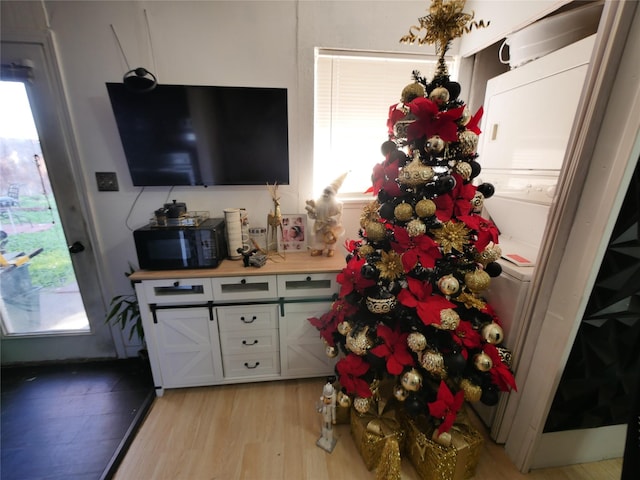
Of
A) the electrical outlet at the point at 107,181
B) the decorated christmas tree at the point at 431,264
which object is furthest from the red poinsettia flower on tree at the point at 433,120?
the electrical outlet at the point at 107,181

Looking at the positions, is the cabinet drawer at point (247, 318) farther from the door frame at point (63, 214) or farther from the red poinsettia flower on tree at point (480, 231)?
the red poinsettia flower on tree at point (480, 231)

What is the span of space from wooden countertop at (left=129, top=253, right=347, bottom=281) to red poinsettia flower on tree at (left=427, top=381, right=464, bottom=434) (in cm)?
76

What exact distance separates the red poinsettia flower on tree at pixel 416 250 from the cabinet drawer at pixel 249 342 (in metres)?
0.98

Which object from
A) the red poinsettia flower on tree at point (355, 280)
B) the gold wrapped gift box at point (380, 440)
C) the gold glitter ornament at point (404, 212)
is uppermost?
the gold glitter ornament at point (404, 212)

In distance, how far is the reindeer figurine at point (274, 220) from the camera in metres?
1.67

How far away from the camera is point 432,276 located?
3.67 ft

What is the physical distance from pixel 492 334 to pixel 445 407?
0.37 metres

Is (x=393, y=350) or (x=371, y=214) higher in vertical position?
(x=371, y=214)

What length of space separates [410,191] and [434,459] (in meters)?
1.16

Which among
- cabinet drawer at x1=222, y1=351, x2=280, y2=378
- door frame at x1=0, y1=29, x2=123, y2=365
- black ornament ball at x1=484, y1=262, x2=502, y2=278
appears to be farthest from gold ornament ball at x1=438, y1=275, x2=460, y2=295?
door frame at x1=0, y1=29, x2=123, y2=365

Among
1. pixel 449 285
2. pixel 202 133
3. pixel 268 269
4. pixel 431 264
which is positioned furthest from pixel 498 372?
pixel 202 133

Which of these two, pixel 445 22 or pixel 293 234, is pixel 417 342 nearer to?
pixel 293 234

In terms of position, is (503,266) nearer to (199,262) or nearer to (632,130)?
(632,130)

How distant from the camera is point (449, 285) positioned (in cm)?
102
